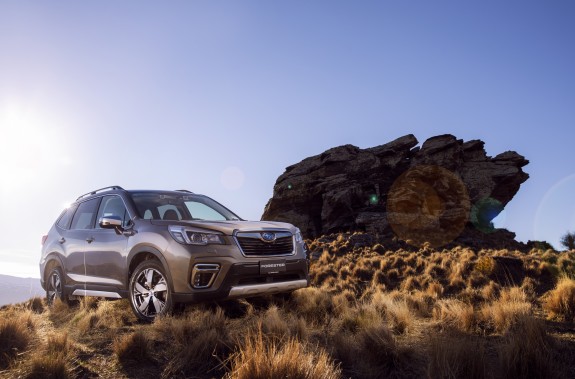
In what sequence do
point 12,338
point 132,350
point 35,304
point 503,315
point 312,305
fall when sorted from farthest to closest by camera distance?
1. point 35,304
2. point 312,305
3. point 503,315
4. point 12,338
5. point 132,350

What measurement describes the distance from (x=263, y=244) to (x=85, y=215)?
404 cm

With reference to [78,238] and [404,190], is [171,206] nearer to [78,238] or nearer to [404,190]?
[78,238]

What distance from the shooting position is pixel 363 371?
3211 millimetres

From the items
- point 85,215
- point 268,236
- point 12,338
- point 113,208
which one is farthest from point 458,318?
point 85,215

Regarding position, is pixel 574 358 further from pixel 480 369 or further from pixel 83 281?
pixel 83 281

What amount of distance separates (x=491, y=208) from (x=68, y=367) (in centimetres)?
3485

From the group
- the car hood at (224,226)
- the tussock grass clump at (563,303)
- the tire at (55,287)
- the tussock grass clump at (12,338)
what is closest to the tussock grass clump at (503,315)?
the tussock grass clump at (563,303)

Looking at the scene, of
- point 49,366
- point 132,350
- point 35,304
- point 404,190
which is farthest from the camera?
point 404,190

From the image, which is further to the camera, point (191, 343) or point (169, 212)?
point (169, 212)

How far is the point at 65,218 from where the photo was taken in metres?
8.15

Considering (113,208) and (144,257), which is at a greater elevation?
(113,208)

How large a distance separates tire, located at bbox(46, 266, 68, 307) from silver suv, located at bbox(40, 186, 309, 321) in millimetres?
41

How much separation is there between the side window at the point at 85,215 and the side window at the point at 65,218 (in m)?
0.23

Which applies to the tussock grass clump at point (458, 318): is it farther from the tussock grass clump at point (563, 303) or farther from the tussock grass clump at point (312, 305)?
the tussock grass clump at point (312, 305)
